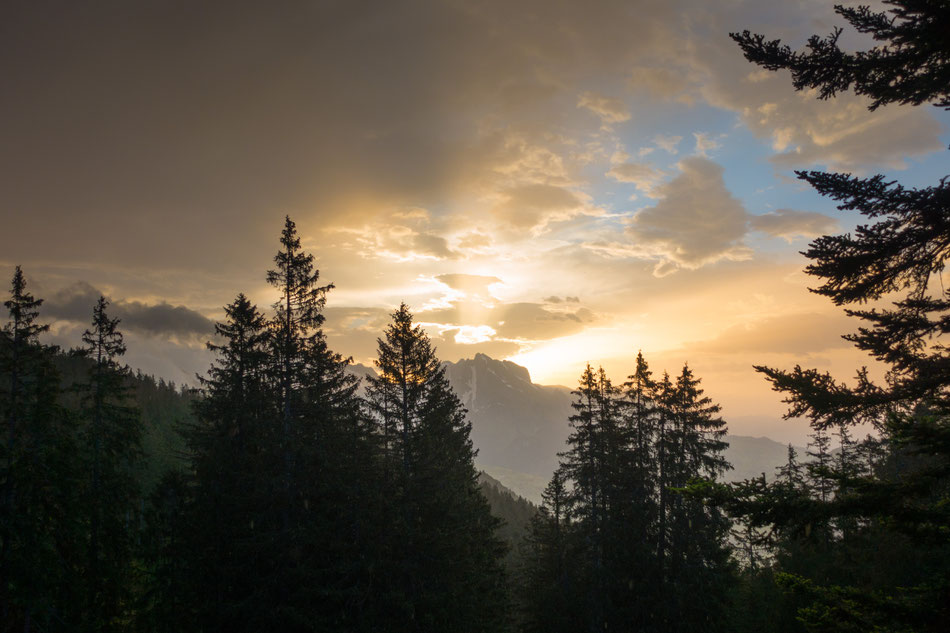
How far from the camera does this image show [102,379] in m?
22.5

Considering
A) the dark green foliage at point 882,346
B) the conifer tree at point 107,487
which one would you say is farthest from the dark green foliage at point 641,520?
the conifer tree at point 107,487

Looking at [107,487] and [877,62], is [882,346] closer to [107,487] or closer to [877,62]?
[877,62]

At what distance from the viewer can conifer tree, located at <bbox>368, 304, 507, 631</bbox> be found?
1959cm

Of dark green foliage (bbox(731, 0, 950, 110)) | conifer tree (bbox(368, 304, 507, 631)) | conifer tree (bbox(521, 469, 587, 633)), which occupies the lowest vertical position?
conifer tree (bbox(521, 469, 587, 633))

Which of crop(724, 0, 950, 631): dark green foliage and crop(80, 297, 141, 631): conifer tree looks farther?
crop(80, 297, 141, 631): conifer tree

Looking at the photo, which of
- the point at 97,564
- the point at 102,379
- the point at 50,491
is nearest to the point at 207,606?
the point at 97,564

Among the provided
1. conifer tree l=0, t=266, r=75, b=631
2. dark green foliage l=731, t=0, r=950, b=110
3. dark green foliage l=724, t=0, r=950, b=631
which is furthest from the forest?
dark green foliage l=731, t=0, r=950, b=110

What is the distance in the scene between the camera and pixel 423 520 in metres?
21.0

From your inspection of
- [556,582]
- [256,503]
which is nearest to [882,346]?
[256,503]

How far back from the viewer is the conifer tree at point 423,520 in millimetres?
19594

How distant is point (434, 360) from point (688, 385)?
15.6m

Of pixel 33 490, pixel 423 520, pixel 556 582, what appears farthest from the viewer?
pixel 556 582

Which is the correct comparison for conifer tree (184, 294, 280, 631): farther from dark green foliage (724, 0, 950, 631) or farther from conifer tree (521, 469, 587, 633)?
dark green foliage (724, 0, 950, 631)

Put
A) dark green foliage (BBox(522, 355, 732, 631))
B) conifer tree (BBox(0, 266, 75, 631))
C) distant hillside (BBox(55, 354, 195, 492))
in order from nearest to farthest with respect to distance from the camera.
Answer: conifer tree (BBox(0, 266, 75, 631)) → dark green foliage (BBox(522, 355, 732, 631)) → distant hillside (BBox(55, 354, 195, 492))
